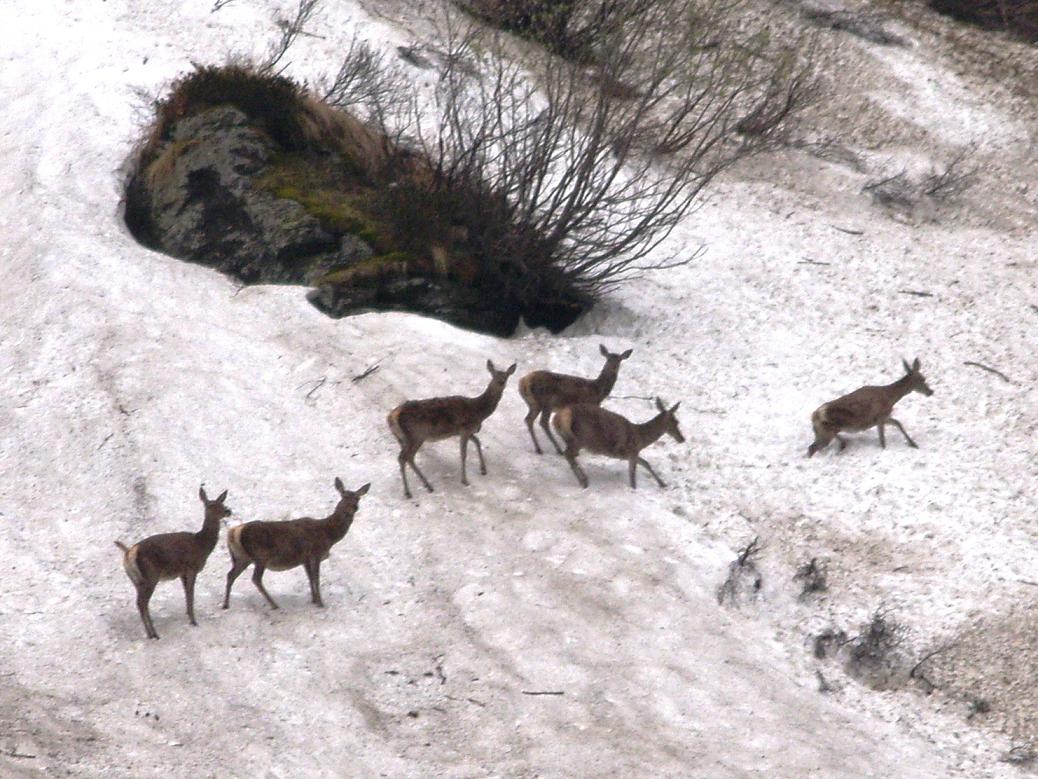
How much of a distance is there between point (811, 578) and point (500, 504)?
2.77m

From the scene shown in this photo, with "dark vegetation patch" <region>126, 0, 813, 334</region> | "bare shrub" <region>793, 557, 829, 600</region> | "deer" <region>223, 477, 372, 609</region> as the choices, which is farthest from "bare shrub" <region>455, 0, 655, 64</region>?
"deer" <region>223, 477, 372, 609</region>

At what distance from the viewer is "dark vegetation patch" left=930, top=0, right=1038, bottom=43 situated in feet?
76.6

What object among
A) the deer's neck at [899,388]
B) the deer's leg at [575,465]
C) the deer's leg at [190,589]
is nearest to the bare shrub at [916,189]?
the deer's neck at [899,388]

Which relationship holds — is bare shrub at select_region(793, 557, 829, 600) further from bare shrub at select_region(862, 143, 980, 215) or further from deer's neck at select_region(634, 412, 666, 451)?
bare shrub at select_region(862, 143, 980, 215)

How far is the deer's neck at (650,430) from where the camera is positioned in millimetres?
12156

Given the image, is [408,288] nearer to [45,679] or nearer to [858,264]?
[858,264]

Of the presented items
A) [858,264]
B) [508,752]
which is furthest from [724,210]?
[508,752]

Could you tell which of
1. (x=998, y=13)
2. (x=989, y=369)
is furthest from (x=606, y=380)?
(x=998, y=13)

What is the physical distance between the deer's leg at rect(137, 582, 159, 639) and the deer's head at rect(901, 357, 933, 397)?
788 centimetres

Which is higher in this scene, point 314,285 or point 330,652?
point 314,285

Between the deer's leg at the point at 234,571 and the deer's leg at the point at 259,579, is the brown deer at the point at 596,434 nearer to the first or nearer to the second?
the deer's leg at the point at 259,579

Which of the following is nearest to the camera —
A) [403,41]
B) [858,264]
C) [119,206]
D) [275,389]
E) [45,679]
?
[45,679]

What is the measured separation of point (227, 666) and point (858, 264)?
1050 cm

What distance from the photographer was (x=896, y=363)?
14.4m
